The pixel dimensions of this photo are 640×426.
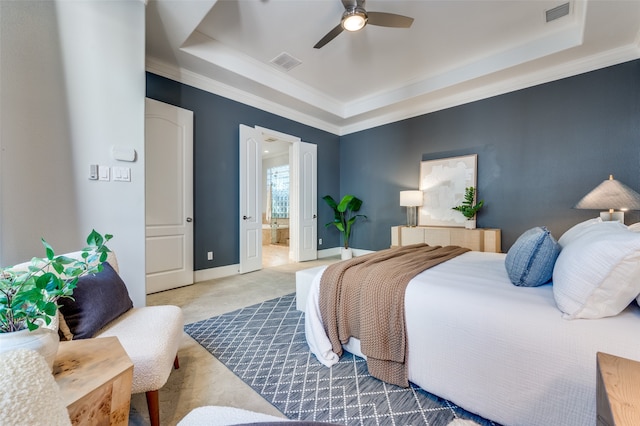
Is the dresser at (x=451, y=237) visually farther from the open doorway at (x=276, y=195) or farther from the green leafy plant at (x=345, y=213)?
the open doorway at (x=276, y=195)

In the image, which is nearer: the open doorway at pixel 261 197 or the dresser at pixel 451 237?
the dresser at pixel 451 237

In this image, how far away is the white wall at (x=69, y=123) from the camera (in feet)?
5.76

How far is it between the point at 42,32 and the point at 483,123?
16.0 ft

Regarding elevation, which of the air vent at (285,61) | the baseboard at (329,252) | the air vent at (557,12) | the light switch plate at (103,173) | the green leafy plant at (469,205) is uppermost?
the air vent at (285,61)

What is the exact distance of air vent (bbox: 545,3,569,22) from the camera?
8.71ft

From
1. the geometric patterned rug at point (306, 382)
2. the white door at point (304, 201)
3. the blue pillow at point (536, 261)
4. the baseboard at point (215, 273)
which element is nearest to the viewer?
the geometric patterned rug at point (306, 382)

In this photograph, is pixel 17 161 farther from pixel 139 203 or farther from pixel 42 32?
pixel 42 32

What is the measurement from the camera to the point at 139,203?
89.1 inches

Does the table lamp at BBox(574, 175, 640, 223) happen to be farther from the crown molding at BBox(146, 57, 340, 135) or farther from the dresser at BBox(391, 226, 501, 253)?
the crown molding at BBox(146, 57, 340, 135)

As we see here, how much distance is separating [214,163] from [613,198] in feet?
14.8

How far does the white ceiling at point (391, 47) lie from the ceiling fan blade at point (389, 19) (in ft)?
1.04

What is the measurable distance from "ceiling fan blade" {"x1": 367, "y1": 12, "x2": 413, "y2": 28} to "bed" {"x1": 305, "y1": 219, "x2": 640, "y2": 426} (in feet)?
7.40

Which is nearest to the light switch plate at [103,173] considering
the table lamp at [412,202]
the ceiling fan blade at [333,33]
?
the ceiling fan blade at [333,33]

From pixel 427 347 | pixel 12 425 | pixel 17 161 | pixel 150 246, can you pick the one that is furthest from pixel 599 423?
pixel 150 246
